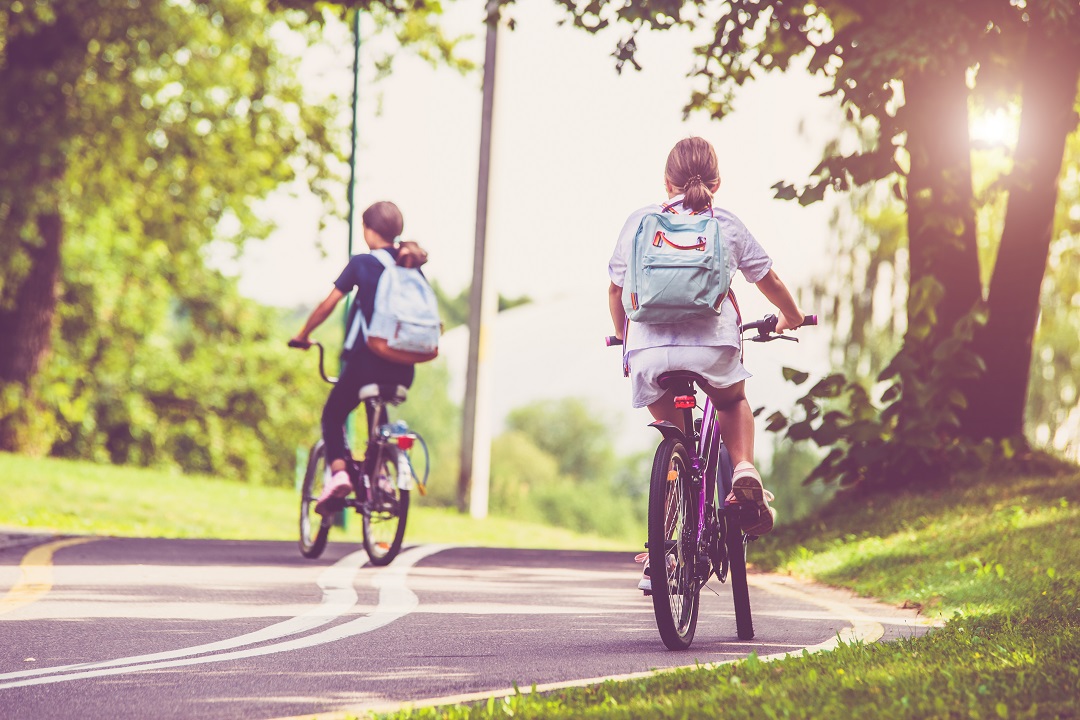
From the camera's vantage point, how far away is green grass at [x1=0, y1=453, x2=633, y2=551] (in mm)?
15711

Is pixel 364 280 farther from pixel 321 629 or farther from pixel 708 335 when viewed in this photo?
pixel 708 335

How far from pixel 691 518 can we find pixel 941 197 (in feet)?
21.7

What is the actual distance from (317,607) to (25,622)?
1.42m

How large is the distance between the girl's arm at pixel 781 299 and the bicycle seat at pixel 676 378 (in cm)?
50

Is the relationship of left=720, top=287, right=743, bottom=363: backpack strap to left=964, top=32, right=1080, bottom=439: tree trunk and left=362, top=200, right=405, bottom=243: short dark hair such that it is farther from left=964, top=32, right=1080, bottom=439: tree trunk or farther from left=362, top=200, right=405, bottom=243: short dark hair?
left=964, top=32, right=1080, bottom=439: tree trunk

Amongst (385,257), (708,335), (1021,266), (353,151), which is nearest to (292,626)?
(708,335)

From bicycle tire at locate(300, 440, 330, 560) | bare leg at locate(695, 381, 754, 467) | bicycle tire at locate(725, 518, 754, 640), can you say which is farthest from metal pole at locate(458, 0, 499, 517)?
bare leg at locate(695, 381, 754, 467)

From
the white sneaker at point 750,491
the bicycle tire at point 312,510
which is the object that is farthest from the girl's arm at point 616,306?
the bicycle tire at point 312,510

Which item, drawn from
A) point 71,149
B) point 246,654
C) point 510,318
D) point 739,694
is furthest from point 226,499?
point 510,318

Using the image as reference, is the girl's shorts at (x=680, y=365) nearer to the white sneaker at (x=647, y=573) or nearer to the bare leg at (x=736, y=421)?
the bare leg at (x=736, y=421)

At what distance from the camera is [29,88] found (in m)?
22.7

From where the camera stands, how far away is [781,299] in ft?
20.2

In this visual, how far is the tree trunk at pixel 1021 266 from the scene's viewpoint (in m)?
12.3

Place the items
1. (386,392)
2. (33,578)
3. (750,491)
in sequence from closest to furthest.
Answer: (750,491) < (33,578) < (386,392)
